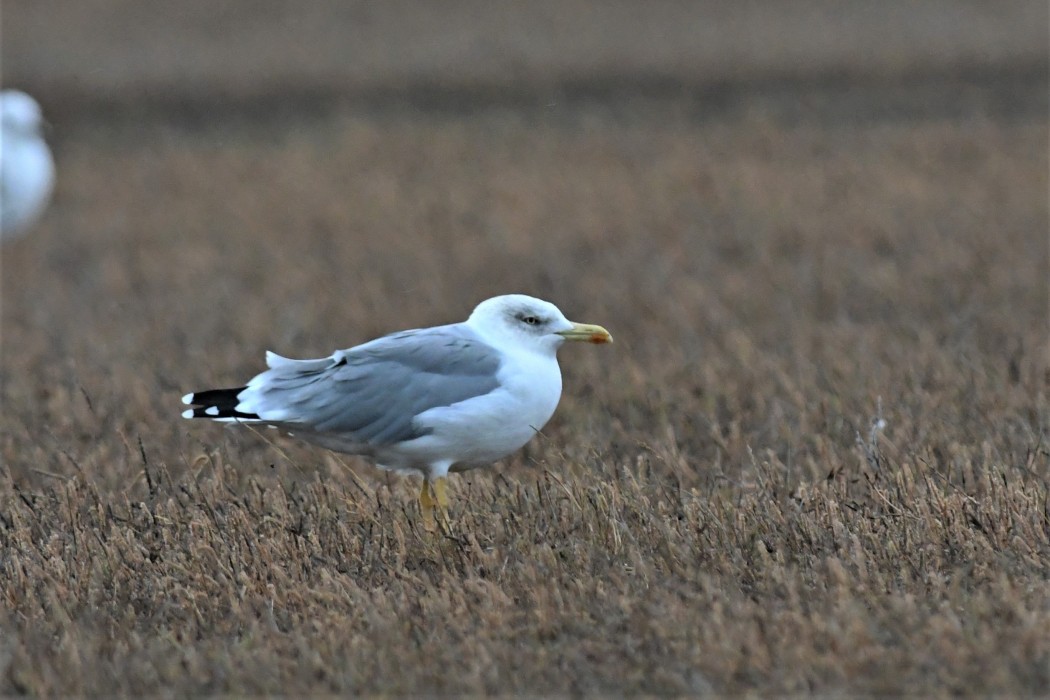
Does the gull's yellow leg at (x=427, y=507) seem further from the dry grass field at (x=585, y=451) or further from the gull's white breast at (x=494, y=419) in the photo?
the gull's white breast at (x=494, y=419)

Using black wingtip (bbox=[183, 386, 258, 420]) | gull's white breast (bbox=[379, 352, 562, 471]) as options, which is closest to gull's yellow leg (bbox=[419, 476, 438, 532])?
gull's white breast (bbox=[379, 352, 562, 471])

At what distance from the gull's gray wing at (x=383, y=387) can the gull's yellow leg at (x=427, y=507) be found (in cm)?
28

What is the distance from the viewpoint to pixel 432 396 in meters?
5.05

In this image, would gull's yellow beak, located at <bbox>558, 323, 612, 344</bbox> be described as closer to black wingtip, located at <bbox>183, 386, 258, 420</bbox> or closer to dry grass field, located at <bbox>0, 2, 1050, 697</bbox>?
dry grass field, located at <bbox>0, 2, 1050, 697</bbox>

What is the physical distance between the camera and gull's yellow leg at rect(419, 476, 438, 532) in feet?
16.7

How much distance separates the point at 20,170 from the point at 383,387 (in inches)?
349

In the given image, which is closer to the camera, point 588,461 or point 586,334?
point 586,334

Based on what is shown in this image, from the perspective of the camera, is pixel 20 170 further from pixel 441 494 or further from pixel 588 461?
pixel 441 494

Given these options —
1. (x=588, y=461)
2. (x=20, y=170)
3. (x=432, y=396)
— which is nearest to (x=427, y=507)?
(x=432, y=396)

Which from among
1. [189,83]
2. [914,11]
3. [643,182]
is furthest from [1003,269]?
[914,11]

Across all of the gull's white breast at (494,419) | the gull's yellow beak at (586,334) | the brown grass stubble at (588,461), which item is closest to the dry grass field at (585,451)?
the brown grass stubble at (588,461)

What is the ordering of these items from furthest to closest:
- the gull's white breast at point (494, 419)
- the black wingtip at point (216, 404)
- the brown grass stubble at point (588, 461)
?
the black wingtip at point (216, 404)
the gull's white breast at point (494, 419)
the brown grass stubble at point (588, 461)

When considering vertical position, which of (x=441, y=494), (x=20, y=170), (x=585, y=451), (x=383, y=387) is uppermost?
(x=20, y=170)

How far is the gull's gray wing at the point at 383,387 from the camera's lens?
5.04 m
